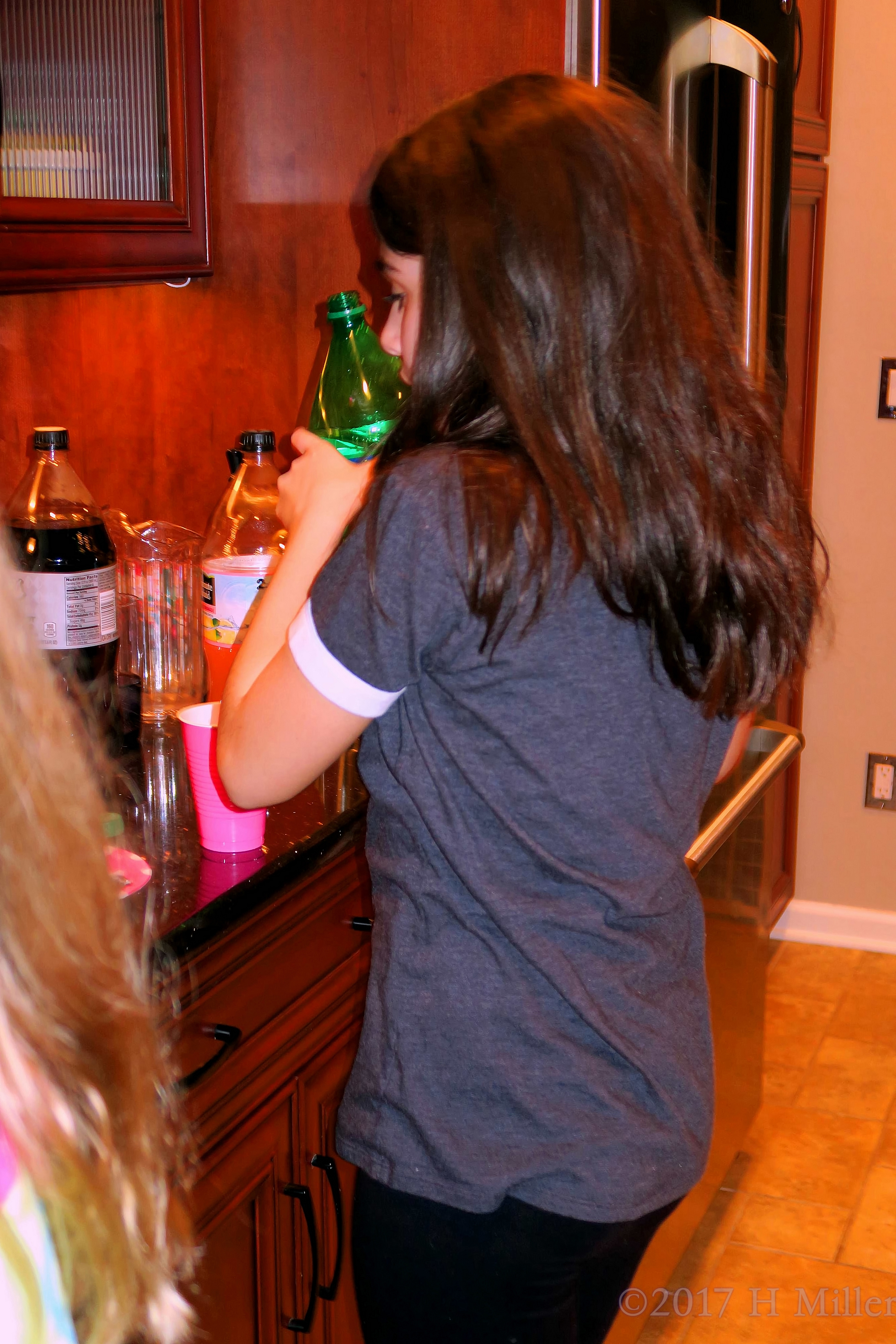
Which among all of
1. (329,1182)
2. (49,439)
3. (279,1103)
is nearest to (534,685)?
(279,1103)

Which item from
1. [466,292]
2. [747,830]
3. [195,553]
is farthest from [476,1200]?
[747,830]

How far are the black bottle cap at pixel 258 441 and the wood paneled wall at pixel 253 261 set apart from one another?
22cm

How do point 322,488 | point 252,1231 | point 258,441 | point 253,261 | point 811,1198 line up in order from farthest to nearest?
point 811,1198
point 253,261
point 258,441
point 252,1231
point 322,488

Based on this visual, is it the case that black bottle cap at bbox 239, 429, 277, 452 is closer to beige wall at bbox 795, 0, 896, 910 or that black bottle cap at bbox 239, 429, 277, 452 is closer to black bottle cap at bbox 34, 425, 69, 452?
black bottle cap at bbox 34, 425, 69, 452

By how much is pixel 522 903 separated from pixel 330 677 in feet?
0.67

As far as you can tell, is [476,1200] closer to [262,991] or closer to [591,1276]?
[591,1276]

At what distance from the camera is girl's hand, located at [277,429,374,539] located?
1124mm

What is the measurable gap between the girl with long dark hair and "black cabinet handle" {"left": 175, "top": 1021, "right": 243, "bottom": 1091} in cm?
15

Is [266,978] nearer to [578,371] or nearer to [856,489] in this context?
[578,371]

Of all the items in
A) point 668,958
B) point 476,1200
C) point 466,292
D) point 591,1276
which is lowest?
point 591,1276

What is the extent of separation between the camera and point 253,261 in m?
2.00

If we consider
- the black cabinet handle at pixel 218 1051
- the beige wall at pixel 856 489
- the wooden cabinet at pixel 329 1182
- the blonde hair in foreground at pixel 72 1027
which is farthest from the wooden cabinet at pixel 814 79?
the blonde hair in foreground at pixel 72 1027

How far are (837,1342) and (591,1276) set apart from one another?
1.23m

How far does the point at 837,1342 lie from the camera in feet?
6.79
